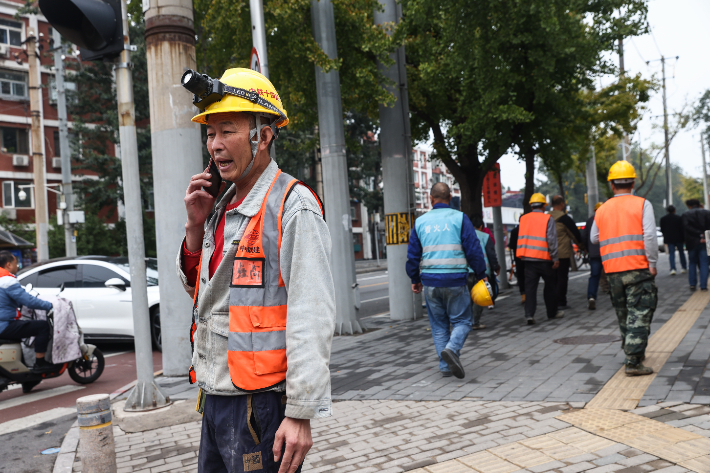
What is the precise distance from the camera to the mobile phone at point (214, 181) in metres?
2.45

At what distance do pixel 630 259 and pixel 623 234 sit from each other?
26cm

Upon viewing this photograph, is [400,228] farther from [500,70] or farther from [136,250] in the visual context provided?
[136,250]

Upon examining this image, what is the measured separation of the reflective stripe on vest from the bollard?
361cm

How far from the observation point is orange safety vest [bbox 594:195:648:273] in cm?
629

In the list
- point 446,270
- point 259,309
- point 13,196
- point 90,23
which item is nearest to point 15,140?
point 13,196

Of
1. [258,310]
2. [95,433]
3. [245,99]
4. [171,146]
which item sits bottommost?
[95,433]

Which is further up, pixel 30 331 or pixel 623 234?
pixel 623 234

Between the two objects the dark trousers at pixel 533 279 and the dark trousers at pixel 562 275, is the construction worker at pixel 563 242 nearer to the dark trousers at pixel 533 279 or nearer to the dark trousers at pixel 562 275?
the dark trousers at pixel 562 275

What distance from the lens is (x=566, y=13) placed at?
11117 millimetres

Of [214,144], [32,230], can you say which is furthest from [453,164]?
[32,230]

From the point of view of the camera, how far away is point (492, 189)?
1842cm

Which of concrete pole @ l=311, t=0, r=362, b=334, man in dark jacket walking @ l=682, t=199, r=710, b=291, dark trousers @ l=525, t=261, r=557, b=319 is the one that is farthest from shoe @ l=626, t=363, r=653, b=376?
man in dark jacket walking @ l=682, t=199, r=710, b=291

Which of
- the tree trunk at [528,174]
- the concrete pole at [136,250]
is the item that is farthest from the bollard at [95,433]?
the tree trunk at [528,174]

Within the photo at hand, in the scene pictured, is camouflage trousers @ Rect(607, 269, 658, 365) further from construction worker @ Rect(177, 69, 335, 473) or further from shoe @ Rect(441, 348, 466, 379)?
Answer: construction worker @ Rect(177, 69, 335, 473)
